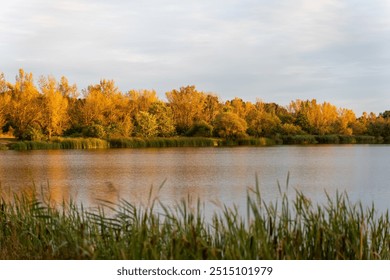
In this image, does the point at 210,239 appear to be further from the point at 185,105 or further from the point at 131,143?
the point at 185,105

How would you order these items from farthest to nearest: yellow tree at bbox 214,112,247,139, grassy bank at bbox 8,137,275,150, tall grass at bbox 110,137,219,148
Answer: yellow tree at bbox 214,112,247,139 < tall grass at bbox 110,137,219,148 < grassy bank at bbox 8,137,275,150

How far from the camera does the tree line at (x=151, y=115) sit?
41.6 metres

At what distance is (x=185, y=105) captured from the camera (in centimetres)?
5166

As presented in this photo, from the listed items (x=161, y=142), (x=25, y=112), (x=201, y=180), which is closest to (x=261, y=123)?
(x=161, y=142)

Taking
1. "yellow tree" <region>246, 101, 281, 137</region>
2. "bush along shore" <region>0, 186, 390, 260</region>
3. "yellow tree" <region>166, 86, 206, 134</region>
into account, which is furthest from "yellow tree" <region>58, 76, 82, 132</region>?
"bush along shore" <region>0, 186, 390, 260</region>

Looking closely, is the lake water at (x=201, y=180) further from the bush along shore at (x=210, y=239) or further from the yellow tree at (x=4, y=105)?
the yellow tree at (x=4, y=105)

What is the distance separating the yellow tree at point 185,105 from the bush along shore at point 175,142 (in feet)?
12.6

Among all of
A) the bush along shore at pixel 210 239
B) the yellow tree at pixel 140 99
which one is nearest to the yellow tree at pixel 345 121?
the yellow tree at pixel 140 99

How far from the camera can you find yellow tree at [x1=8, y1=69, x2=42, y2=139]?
40.3m

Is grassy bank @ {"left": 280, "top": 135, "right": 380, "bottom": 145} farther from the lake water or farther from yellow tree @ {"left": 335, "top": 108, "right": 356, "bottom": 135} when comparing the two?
the lake water

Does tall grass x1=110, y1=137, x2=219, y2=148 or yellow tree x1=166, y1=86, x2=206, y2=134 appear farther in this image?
yellow tree x1=166, y1=86, x2=206, y2=134

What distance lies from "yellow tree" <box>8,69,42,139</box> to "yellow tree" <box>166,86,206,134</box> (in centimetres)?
1364
